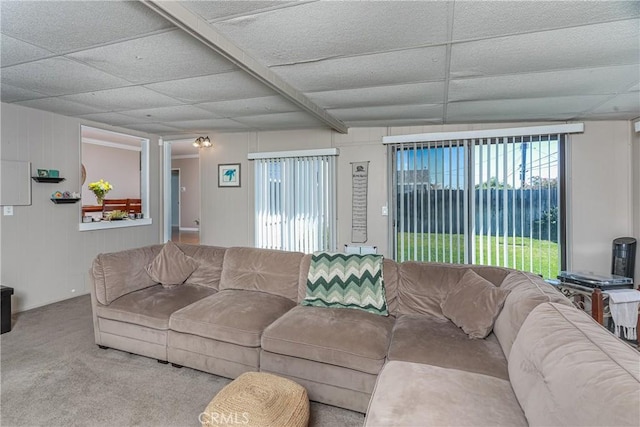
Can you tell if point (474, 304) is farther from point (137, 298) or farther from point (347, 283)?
point (137, 298)

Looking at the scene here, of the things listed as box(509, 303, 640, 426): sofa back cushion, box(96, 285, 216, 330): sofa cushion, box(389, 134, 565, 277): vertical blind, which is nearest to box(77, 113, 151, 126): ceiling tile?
box(96, 285, 216, 330): sofa cushion

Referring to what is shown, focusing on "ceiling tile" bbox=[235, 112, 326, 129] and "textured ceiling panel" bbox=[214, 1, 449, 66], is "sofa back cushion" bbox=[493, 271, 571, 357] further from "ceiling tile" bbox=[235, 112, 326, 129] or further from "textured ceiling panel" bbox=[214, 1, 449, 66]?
"ceiling tile" bbox=[235, 112, 326, 129]

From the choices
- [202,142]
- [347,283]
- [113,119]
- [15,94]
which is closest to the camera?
[347,283]

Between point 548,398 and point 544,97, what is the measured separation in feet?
9.44

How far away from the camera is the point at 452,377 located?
61.4 inches

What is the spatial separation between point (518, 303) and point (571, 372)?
2.27ft

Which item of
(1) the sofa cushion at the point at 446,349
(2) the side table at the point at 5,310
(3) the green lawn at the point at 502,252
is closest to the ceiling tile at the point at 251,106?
(3) the green lawn at the point at 502,252

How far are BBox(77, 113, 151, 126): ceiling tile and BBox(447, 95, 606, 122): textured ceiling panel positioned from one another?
405 centimetres

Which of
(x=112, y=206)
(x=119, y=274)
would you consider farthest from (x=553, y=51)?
(x=112, y=206)

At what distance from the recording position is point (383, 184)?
449 centimetres

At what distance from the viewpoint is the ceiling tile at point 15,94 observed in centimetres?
310

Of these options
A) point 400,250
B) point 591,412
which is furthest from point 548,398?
point 400,250

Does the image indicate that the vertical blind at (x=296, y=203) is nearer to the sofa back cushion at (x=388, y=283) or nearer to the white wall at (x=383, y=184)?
the white wall at (x=383, y=184)

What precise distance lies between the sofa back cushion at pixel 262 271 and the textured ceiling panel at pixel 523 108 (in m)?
2.36
